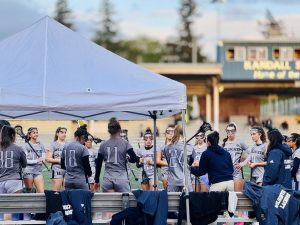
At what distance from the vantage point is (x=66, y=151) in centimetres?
974

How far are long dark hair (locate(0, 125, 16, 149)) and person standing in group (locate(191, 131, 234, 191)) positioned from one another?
2.59 m

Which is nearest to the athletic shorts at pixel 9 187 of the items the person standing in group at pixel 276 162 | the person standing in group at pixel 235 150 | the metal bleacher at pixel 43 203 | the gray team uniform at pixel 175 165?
the metal bleacher at pixel 43 203

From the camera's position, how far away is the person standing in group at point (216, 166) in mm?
9281

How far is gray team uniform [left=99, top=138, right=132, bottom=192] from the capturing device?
962 centimetres

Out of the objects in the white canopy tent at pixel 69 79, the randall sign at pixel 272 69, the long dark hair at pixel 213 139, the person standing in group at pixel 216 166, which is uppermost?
the randall sign at pixel 272 69

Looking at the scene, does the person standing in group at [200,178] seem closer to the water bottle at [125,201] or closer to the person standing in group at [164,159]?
the person standing in group at [164,159]

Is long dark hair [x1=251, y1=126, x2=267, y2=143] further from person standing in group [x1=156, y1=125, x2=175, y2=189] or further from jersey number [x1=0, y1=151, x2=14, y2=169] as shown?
jersey number [x1=0, y1=151, x2=14, y2=169]

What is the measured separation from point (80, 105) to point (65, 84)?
366 mm

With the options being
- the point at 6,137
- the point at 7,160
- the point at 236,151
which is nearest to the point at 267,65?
the point at 236,151

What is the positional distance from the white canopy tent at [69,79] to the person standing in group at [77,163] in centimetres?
155

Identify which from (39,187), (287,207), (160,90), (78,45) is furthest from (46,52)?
(39,187)

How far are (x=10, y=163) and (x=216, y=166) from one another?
2.81 meters

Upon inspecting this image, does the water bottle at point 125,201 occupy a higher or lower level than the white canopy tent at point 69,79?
lower

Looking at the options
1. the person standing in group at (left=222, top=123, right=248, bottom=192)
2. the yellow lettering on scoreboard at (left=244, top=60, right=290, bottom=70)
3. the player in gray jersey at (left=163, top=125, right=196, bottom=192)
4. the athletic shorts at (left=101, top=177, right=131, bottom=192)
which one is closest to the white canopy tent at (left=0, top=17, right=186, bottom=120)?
the athletic shorts at (left=101, top=177, right=131, bottom=192)
